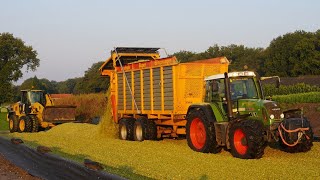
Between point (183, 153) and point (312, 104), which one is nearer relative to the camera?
point (183, 153)

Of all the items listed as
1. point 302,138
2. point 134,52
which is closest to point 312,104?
point 134,52

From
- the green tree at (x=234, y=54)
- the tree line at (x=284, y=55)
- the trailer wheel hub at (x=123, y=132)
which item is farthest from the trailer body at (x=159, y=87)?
the green tree at (x=234, y=54)

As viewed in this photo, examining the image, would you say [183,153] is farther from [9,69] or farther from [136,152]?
[9,69]

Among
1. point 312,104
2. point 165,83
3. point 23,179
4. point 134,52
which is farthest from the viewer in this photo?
point 312,104

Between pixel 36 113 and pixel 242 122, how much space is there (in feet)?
49.6

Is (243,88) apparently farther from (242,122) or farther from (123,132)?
(123,132)

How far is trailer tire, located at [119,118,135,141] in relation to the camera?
15.4 meters

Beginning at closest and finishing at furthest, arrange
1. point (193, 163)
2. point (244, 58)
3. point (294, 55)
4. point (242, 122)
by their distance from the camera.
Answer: point (193, 163) → point (242, 122) → point (294, 55) → point (244, 58)

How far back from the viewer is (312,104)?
28.3 metres

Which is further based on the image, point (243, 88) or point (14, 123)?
point (14, 123)

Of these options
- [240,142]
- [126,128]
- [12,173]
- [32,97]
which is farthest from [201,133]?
[32,97]

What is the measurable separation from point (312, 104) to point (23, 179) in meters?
22.3

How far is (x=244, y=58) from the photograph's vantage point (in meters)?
76.6

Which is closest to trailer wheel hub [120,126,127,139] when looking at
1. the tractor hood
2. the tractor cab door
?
the tractor cab door
